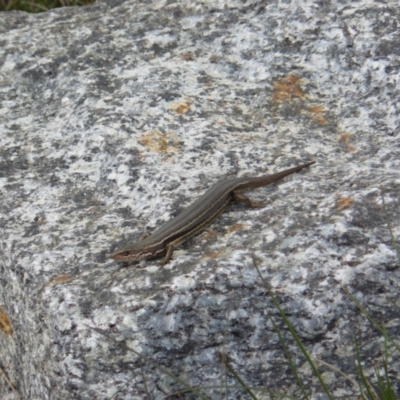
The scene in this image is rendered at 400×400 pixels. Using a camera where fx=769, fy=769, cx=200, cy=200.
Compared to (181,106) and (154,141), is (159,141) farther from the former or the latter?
(181,106)

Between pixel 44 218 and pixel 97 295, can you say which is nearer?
pixel 97 295

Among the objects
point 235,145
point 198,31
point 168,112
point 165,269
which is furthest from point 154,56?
point 165,269

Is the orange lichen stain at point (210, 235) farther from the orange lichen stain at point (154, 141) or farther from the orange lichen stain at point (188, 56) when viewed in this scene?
the orange lichen stain at point (188, 56)

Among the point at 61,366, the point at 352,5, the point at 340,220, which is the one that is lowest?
the point at 61,366

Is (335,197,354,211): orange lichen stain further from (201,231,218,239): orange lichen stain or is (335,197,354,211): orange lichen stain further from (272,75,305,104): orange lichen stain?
(272,75,305,104): orange lichen stain

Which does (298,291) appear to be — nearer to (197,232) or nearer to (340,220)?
(340,220)

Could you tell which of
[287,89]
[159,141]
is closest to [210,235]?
[159,141]
